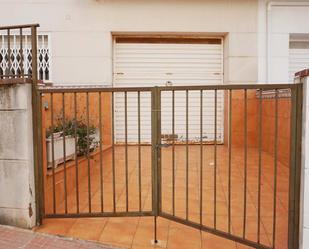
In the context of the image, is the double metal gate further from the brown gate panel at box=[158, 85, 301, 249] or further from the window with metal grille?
the window with metal grille

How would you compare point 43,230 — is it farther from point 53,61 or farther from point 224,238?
point 53,61

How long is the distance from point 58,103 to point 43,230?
177 inches

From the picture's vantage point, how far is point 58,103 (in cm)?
750

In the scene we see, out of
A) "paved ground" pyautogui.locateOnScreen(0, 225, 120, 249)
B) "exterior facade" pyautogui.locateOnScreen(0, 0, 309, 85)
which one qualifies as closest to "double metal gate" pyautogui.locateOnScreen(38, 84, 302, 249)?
"paved ground" pyautogui.locateOnScreen(0, 225, 120, 249)

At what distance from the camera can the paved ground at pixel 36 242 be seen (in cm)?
308

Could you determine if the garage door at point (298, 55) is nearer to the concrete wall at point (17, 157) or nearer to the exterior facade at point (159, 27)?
the exterior facade at point (159, 27)

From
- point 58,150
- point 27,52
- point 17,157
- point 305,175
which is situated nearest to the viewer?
point 305,175

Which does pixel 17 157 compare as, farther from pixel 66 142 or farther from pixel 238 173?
pixel 238 173

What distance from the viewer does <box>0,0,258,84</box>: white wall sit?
7.77m

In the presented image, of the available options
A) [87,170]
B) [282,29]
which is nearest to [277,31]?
[282,29]

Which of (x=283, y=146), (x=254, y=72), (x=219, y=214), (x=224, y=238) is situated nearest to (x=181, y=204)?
(x=219, y=214)

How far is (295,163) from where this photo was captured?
263 centimetres

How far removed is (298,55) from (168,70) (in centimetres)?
336

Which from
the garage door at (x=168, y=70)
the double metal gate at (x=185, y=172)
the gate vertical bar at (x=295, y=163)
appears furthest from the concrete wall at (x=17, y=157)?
the garage door at (x=168, y=70)
